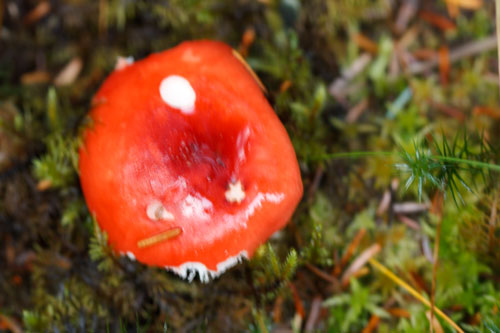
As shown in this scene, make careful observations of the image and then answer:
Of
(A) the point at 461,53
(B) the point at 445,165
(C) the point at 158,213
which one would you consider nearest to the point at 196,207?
(C) the point at 158,213

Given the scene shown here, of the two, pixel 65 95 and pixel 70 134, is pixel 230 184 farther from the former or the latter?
pixel 65 95

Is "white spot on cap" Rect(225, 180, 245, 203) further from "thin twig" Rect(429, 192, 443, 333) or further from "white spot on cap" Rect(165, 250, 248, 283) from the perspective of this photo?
"thin twig" Rect(429, 192, 443, 333)

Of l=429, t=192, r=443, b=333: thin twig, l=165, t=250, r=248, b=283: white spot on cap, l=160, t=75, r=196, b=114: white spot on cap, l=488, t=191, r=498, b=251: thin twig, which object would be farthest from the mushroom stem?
l=488, t=191, r=498, b=251: thin twig

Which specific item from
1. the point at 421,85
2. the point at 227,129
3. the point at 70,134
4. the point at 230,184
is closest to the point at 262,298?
the point at 230,184

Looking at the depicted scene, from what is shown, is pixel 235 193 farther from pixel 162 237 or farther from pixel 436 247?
pixel 436 247

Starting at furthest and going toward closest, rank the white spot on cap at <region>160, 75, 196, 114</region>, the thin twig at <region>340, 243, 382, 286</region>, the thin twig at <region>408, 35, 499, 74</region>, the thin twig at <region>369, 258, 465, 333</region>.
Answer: the thin twig at <region>408, 35, 499, 74</region>
the thin twig at <region>340, 243, 382, 286</region>
the thin twig at <region>369, 258, 465, 333</region>
the white spot on cap at <region>160, 75, 196, 114</region>

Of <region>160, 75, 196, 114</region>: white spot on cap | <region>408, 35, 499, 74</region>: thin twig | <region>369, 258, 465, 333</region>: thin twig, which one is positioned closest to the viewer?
<region>160, 75, 196, 114</region>: white spot on cap

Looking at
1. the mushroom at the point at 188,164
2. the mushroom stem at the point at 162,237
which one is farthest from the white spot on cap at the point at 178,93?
the mushroom stem at the point at 162,237
